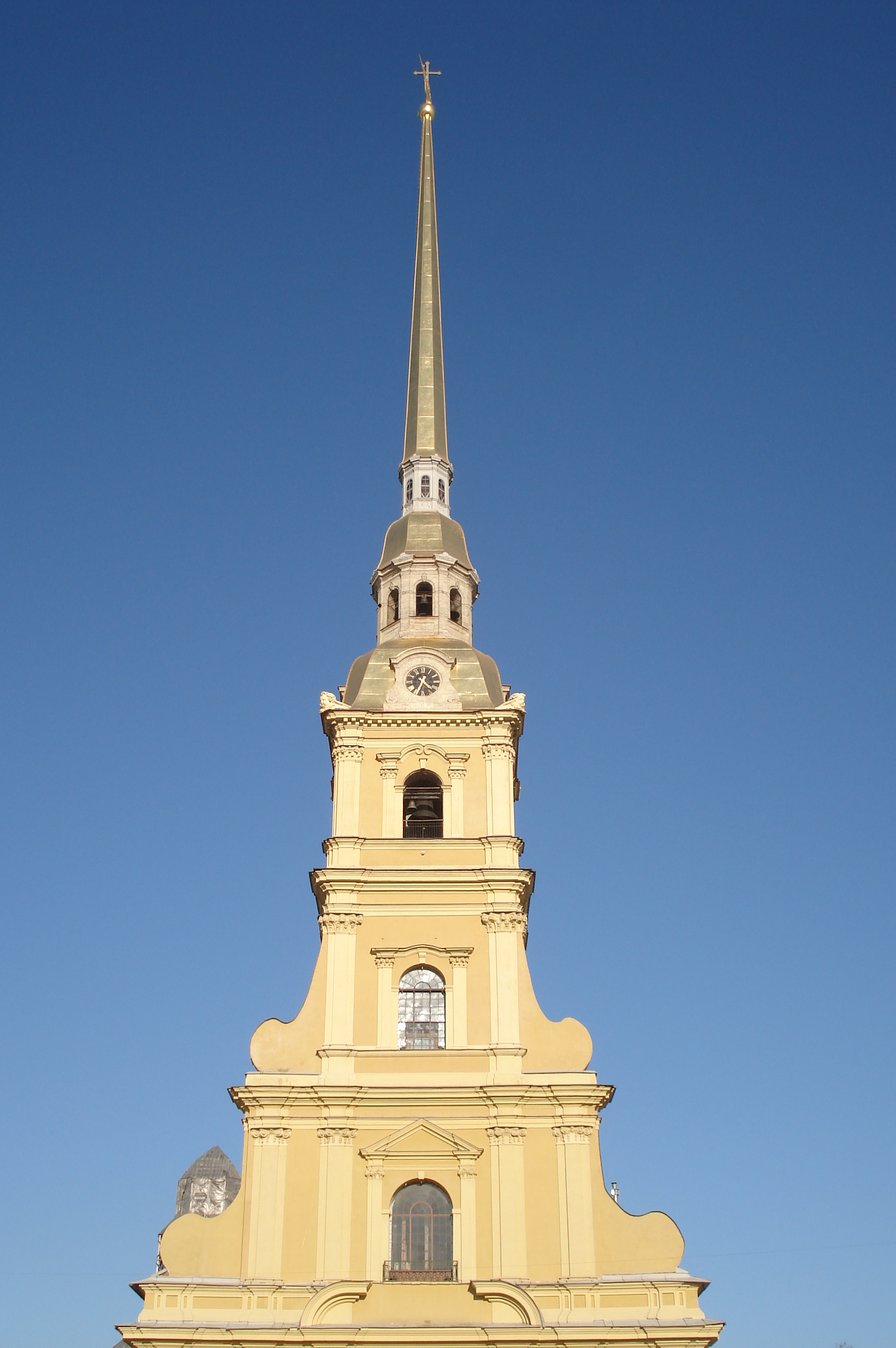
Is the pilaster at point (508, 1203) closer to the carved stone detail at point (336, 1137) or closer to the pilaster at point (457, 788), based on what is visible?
the carved stone detail at point (336, 1137)

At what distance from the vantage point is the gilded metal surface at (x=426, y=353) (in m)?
43.0

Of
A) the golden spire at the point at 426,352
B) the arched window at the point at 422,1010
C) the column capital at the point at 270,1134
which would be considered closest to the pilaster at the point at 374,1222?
the column capital at the point at 270,1134

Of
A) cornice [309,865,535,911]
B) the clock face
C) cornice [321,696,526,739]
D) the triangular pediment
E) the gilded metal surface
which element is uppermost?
the gilded metal surface

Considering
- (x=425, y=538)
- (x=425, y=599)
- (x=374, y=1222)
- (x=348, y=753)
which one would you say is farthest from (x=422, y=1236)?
(x=425, y=538)

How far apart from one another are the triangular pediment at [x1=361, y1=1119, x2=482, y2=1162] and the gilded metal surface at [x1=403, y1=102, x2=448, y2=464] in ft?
65.8

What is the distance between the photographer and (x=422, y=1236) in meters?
29.2

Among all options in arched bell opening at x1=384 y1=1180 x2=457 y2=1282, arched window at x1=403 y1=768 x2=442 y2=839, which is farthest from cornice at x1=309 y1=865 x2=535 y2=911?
arched bell opening at x1=384 y1=1180 x2=457 y2=1282

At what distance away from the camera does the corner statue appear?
2808 centimetres

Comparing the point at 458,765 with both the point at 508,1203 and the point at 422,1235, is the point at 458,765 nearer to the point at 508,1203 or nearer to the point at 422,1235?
the point at 508,1203

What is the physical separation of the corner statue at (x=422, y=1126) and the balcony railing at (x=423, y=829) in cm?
6

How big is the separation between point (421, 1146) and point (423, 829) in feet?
26.0

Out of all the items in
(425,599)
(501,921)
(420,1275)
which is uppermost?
(425,599)

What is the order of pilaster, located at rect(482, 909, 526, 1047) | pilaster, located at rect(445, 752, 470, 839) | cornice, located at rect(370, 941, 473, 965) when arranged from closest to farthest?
pilaster, located at rect(482, 909, 526, 1047), cornice, located at rect(370, 941, 473, 965), pilaster, located at rect(445, 752, 470, 839)

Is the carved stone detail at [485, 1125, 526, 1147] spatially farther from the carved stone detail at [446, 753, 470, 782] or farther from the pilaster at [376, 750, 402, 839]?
the carved stone detail at [446, 753, 470, 782]
